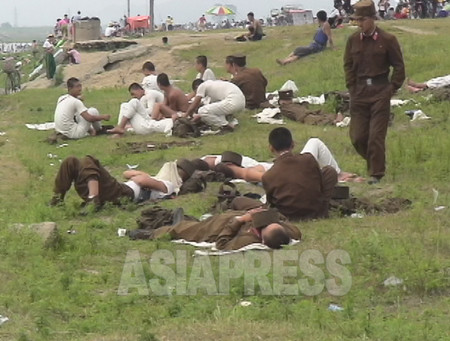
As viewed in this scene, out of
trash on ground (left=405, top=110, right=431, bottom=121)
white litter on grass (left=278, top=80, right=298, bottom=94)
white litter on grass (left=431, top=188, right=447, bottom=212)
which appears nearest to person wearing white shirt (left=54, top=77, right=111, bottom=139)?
white litter on grass (left=278, top=80, right=298, bottom=94)

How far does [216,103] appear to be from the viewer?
16.4m

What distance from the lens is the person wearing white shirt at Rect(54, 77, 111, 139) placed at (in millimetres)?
16953

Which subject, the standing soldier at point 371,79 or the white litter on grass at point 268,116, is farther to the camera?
the white litter on grass at point 268,116

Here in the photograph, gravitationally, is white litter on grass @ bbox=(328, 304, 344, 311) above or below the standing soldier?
below

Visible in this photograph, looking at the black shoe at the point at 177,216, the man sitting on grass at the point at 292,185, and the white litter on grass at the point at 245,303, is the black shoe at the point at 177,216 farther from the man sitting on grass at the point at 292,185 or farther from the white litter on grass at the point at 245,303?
the white litter on grass at the point at 245,303

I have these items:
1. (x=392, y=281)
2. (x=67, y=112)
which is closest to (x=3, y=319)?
(x=392, y=281)

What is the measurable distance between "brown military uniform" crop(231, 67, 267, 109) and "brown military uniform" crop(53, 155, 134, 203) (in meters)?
7.66

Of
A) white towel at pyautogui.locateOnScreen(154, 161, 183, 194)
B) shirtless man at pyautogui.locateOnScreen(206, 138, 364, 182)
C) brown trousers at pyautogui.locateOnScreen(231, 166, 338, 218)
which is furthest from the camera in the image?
white towel at pyautogui.locateOnScreen(154, 161, 183, 194)

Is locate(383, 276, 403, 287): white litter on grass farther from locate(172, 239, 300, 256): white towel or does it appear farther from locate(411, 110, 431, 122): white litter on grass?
locate(411, 110, 431, 122): white litter on grass

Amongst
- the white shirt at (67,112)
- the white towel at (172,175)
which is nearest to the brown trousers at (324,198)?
the white towel at (172,175)

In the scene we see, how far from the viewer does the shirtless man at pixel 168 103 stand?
55.5 ft

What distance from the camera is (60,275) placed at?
796cm

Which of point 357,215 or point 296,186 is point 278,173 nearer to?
point 296,186

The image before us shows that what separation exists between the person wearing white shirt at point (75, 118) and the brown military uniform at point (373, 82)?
6.79 m
